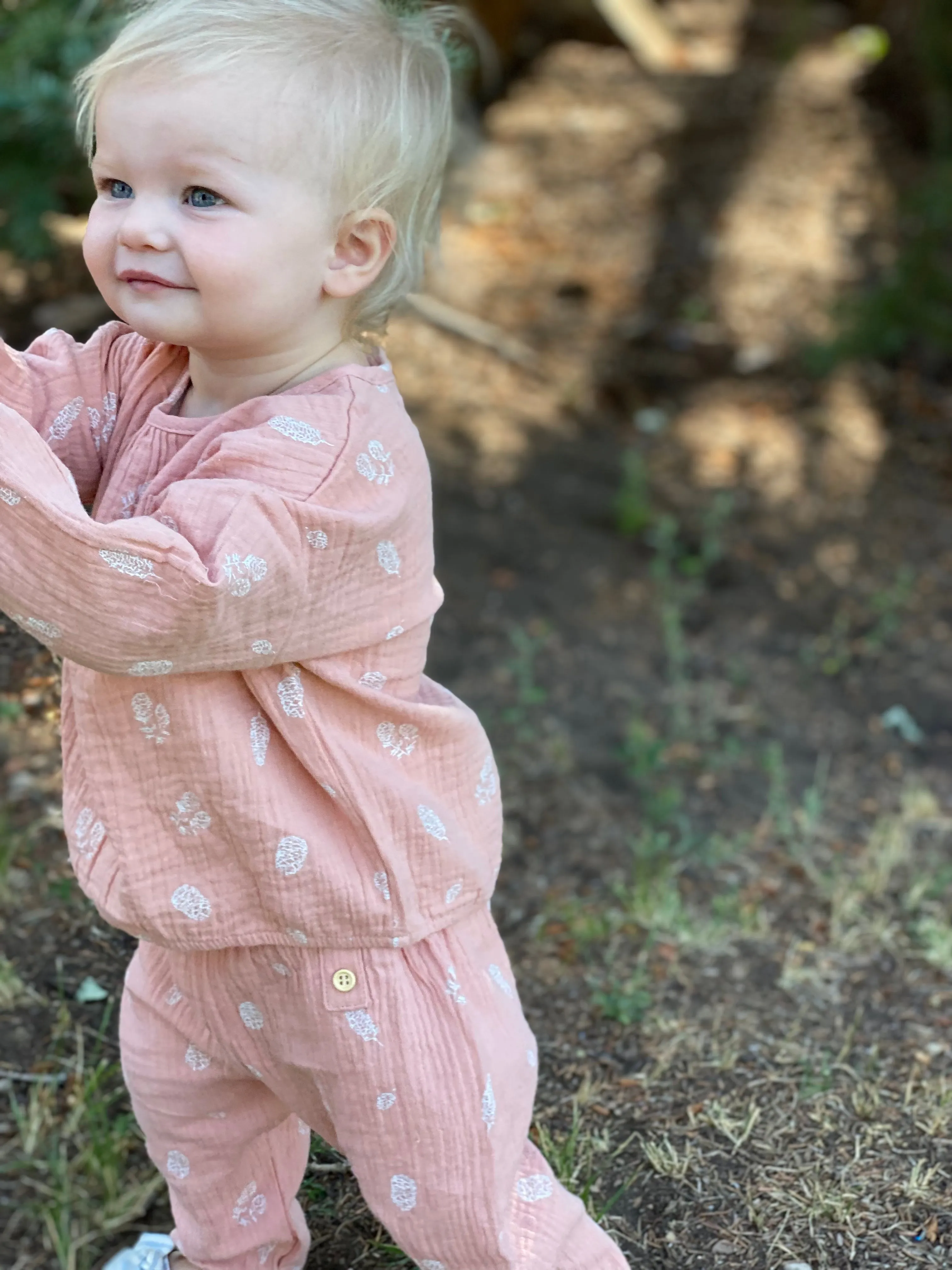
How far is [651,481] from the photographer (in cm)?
461

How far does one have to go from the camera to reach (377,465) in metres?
1.43

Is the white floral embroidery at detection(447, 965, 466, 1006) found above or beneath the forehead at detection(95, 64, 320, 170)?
beneath

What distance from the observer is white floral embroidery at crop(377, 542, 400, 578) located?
1.46 metres

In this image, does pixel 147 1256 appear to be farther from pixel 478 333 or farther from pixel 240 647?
pixel 478 333

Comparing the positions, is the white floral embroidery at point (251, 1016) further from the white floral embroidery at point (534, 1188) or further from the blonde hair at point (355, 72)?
the blonde hair at point (355, 72)

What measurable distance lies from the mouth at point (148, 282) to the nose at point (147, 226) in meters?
0.03

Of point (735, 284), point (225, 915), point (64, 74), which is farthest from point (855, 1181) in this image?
point (735, 284)

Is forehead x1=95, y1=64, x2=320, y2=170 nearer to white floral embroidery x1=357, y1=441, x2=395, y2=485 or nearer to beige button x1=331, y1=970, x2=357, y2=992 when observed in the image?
white floral embroidery x1=357, y1=441, x2=395, y2=485

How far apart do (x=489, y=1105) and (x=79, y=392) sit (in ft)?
3.00

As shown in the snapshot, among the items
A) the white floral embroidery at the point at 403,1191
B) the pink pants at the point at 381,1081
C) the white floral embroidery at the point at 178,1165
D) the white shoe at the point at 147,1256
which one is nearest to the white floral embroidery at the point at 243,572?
the pink pants at the point at 381,1081

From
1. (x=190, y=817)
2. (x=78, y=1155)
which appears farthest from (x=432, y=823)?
(x=78, y=1155)

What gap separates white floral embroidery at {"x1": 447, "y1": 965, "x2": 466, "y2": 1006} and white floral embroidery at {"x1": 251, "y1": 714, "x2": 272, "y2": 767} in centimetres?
33

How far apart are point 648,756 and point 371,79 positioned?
7.16ft

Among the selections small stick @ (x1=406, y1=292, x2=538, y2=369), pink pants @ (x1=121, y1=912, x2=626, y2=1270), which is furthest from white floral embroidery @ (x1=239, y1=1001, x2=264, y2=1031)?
small stick @ (x1=406, y1=292, x2=538, y2=369)
